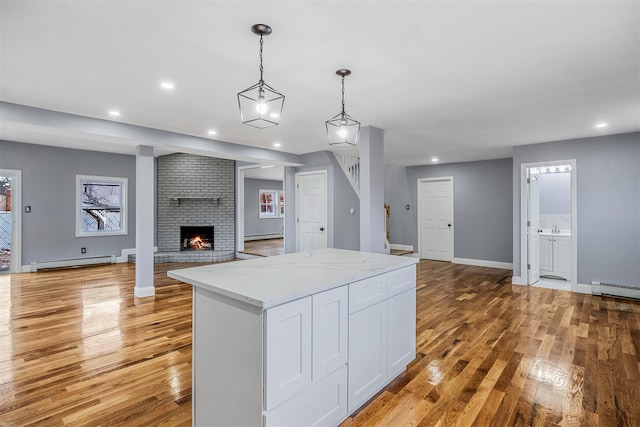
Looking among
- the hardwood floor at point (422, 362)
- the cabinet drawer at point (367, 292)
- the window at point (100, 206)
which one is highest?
the window at point (100, 206)

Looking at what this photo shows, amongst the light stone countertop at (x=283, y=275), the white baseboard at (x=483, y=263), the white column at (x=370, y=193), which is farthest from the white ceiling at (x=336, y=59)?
the white baseboard at (x=483, y=263)

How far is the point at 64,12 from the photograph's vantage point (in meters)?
1.88

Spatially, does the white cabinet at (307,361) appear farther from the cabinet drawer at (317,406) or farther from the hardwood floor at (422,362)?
the hardwood floor at (422,362)

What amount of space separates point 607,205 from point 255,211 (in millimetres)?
9711

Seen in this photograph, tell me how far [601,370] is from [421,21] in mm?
3024

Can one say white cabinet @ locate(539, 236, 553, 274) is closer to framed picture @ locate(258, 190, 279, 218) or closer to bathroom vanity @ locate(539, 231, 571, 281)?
bathroom vanity @ locate(539, 231, 571, 281)

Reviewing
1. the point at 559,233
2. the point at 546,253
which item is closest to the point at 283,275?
the point at 546,253

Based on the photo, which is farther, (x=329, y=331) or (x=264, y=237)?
(x=264, y=237)

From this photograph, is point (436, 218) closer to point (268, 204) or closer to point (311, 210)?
point (311, 210)

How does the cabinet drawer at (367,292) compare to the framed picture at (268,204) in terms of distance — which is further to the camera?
the framed picture at (268,204)

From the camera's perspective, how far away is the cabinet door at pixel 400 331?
97.0 inches

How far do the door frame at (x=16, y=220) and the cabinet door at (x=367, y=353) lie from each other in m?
7.25

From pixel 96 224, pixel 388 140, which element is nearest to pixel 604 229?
pixel 388 140

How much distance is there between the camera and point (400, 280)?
2.56m
